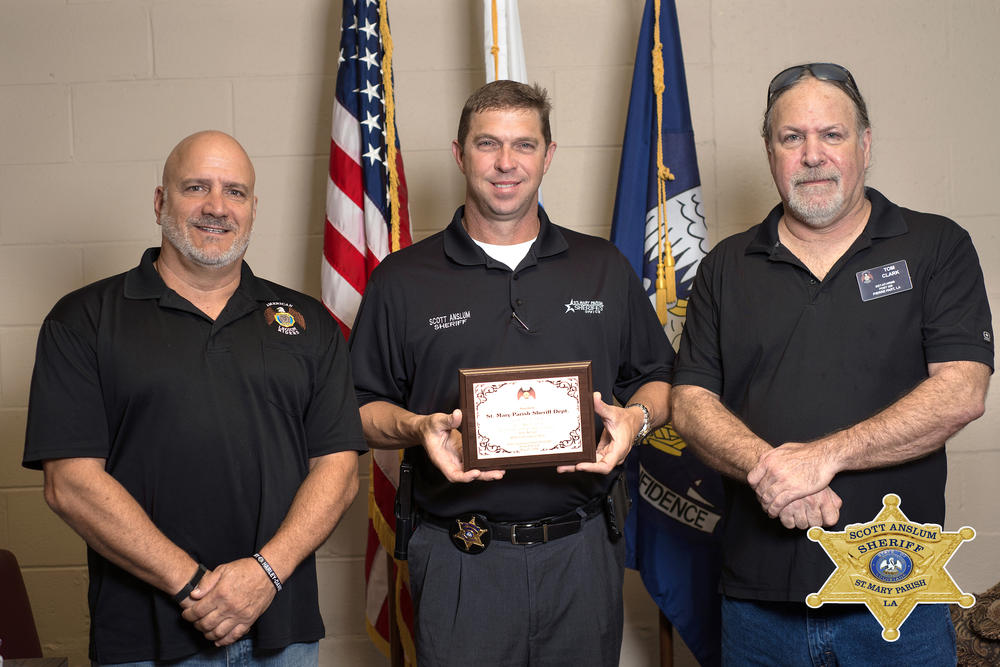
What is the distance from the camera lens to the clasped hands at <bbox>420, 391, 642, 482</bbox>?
6.55ft

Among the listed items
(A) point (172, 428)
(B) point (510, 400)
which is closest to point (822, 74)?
(B) point (510, 400)

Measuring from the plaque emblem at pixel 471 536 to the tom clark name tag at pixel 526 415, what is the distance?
0.25 m

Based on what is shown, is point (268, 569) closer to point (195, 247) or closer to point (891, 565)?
point (195, 247)

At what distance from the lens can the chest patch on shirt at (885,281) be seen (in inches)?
78.2

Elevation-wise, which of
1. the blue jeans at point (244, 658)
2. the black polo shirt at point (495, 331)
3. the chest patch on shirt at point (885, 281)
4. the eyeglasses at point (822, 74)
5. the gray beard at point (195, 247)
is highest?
the eyeglasses at point (822, 74)

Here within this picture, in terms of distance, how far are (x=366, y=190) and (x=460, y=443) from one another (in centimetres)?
119

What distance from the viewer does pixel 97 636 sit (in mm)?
1915

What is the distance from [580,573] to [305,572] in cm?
64

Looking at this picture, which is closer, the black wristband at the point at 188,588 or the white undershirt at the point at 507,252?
the black wristband at the point at 188,588

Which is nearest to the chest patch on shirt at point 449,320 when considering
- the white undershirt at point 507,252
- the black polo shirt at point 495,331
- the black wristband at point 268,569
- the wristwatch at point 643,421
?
the black polo shirt at point 495,331

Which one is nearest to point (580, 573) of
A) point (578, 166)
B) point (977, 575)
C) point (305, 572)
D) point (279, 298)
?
point (305, 572)

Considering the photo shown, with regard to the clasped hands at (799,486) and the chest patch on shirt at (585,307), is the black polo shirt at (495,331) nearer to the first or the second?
the chest patch on shirt at (585,307)

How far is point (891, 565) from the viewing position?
173 cm

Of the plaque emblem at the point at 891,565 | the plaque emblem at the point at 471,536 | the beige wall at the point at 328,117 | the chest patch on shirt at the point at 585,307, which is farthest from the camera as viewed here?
the beige wall at the point at 328,117
